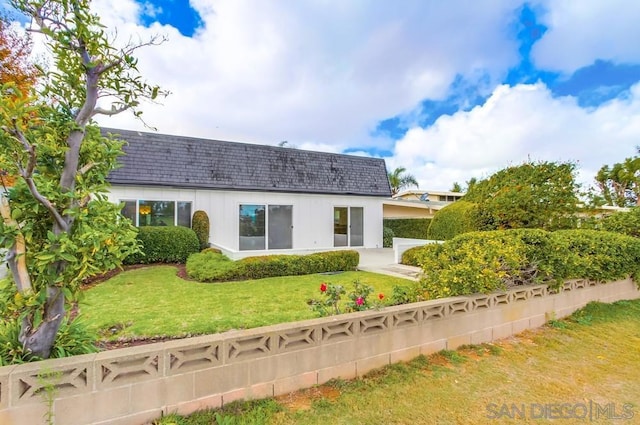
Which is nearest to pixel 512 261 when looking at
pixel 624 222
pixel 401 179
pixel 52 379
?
pixel 52 379

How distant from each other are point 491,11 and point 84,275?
10.8 meters

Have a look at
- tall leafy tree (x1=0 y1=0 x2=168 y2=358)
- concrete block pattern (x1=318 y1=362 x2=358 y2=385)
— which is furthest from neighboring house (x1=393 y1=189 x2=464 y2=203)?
tall leafy tree (x1=0 y1=0 x2=168 y2=358)

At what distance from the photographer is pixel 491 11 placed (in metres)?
8.56

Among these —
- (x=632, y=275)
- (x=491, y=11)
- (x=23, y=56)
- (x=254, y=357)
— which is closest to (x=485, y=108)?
(x=491, y=11)

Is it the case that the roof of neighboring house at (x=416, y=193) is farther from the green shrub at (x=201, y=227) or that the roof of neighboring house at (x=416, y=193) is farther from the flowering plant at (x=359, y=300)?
the flowering plant at (x=359, y=300)

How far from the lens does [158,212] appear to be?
11.6 meters

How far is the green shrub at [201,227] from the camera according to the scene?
11586 mm

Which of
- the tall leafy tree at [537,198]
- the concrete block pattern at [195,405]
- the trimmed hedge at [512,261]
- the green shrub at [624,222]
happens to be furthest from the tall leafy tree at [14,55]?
the green shrub at [624,222]

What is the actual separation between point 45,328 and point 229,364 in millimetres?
1424

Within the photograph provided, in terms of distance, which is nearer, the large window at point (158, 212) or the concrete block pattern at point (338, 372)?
the concrete block pattern at point (338, 372)

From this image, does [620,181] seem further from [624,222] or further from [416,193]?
[624,222]

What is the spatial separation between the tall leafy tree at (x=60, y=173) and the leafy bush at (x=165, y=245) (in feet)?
27.5

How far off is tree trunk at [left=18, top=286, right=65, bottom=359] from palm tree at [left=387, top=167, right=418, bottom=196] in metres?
36.7

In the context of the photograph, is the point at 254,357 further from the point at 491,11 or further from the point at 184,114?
the point at 184,114
